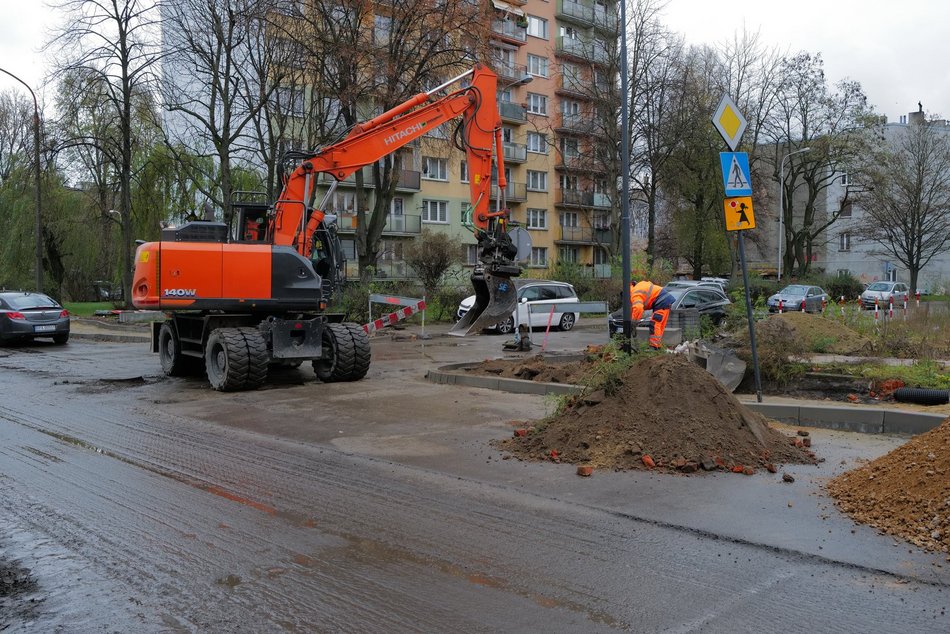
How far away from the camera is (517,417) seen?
10.5 metres

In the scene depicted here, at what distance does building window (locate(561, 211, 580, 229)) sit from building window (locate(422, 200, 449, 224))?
38.9 feet

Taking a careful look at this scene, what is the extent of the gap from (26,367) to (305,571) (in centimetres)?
1507

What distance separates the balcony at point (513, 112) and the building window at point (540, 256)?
10193mm

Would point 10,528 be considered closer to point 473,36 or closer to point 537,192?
point 473,36

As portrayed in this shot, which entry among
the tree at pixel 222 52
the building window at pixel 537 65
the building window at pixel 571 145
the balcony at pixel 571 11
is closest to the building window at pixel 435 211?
the building window at pixel 571 145

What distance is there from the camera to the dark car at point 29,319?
73.7 ft

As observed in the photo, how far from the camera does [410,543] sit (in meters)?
5.42

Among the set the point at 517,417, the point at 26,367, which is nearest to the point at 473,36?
the point at 26,367

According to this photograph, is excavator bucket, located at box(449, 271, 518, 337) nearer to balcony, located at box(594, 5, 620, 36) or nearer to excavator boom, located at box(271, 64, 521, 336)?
excavator boom, located at box(271, 64, 521, 336)

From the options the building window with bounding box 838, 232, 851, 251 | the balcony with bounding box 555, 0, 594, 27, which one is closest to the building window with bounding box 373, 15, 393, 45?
the balcony with bounding box 555, 0, 594, 27

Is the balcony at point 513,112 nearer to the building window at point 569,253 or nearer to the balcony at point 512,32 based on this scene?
the balcony at point 512,32

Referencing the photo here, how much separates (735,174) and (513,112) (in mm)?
50437

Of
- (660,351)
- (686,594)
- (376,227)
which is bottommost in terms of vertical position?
(686,594)

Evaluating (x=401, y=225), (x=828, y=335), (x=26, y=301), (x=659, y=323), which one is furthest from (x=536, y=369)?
(x=401, y=225)
